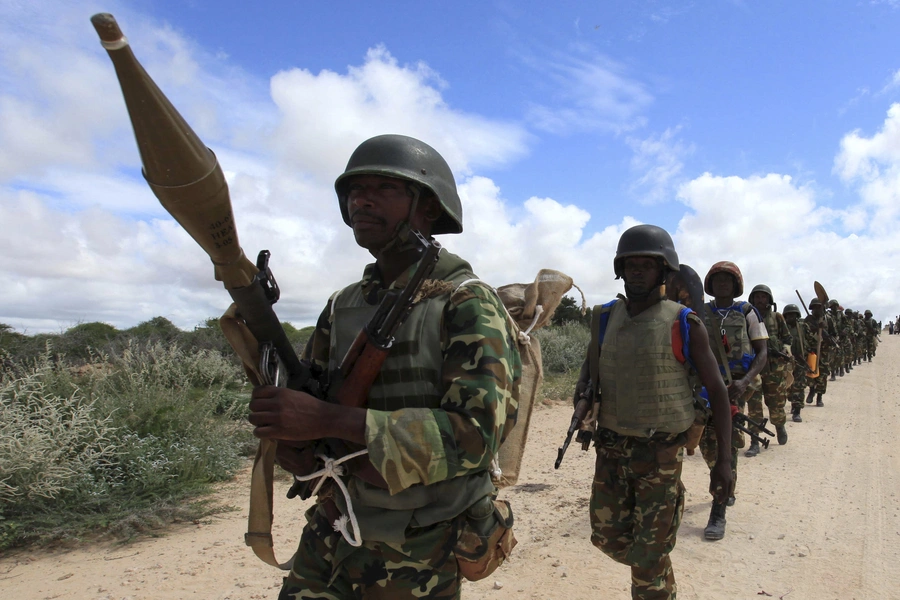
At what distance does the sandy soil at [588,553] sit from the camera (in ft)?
12.9

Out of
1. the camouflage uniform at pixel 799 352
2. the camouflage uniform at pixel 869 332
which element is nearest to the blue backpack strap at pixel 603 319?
the camouflage uniform at pixel 799 352

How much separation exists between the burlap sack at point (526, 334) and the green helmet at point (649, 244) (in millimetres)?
981

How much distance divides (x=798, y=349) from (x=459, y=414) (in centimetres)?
1158

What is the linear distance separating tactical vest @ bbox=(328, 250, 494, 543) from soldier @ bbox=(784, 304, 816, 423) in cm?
1019

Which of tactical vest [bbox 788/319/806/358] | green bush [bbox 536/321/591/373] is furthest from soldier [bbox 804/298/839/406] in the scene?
green bush [bbox 536/321/591/373]

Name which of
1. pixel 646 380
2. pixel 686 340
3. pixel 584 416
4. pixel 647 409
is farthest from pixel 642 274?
pixel 584 416

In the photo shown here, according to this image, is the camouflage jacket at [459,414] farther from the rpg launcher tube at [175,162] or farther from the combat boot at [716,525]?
the combat boot at [716,525]

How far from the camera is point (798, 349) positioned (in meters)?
11.3

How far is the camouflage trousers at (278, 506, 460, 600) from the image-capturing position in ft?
5.86

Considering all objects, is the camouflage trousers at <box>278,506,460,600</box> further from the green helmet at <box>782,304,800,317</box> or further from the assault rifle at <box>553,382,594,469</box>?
the green helmet at <box>782,304,800,317</box>

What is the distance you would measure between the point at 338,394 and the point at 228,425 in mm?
7028

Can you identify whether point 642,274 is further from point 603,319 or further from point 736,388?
point 736,388

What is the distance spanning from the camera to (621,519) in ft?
11.0

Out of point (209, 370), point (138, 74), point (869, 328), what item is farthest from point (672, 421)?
point (869, 328)
